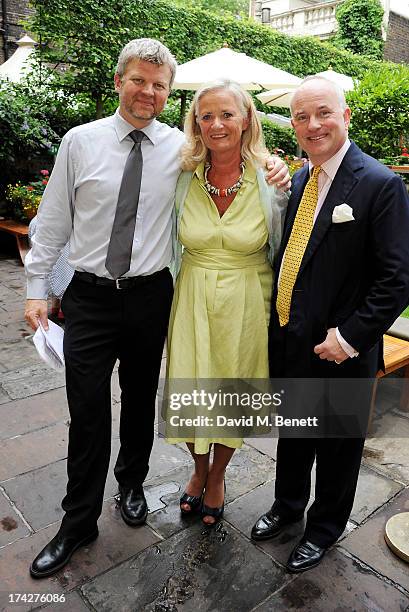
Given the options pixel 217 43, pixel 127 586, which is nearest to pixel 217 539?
pixel 127 586

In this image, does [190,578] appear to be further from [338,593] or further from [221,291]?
[221,291]

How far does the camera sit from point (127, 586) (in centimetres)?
202

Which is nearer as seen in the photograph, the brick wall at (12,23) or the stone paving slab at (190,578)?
the stone paving slab at (190,578)

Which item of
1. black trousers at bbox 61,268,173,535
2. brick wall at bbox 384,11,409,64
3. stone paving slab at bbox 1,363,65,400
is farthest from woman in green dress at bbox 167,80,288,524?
brick wall at bbox 384,11,409,64

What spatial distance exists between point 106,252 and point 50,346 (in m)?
0.48

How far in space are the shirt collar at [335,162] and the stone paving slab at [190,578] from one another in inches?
64.1

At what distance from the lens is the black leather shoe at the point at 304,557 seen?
2.12m

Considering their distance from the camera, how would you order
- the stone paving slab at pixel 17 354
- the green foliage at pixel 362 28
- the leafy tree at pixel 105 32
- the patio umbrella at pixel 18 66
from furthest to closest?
1. the green foliage at pixel 362 28
2. the patio umbrella at pixel 18 66
3. the leafy tree at pixel 105 32
4. the stone paving slab at pixel 17 354

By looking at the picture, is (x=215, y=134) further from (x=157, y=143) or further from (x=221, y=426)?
(x=221, y=426)

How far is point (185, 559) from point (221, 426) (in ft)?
1.91

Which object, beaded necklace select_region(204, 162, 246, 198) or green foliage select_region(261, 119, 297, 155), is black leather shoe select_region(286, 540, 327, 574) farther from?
green foliage select_region(261, 119, 297, 155)

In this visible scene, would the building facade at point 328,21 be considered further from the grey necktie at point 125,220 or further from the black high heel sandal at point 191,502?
the black high heel sandal at point 191,502

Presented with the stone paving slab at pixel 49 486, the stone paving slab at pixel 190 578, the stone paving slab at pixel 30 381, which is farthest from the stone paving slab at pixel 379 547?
the stone paving slab at pixel 30 381

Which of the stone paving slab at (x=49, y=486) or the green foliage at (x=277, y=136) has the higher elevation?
the green foliage at (x=277, y=136)
